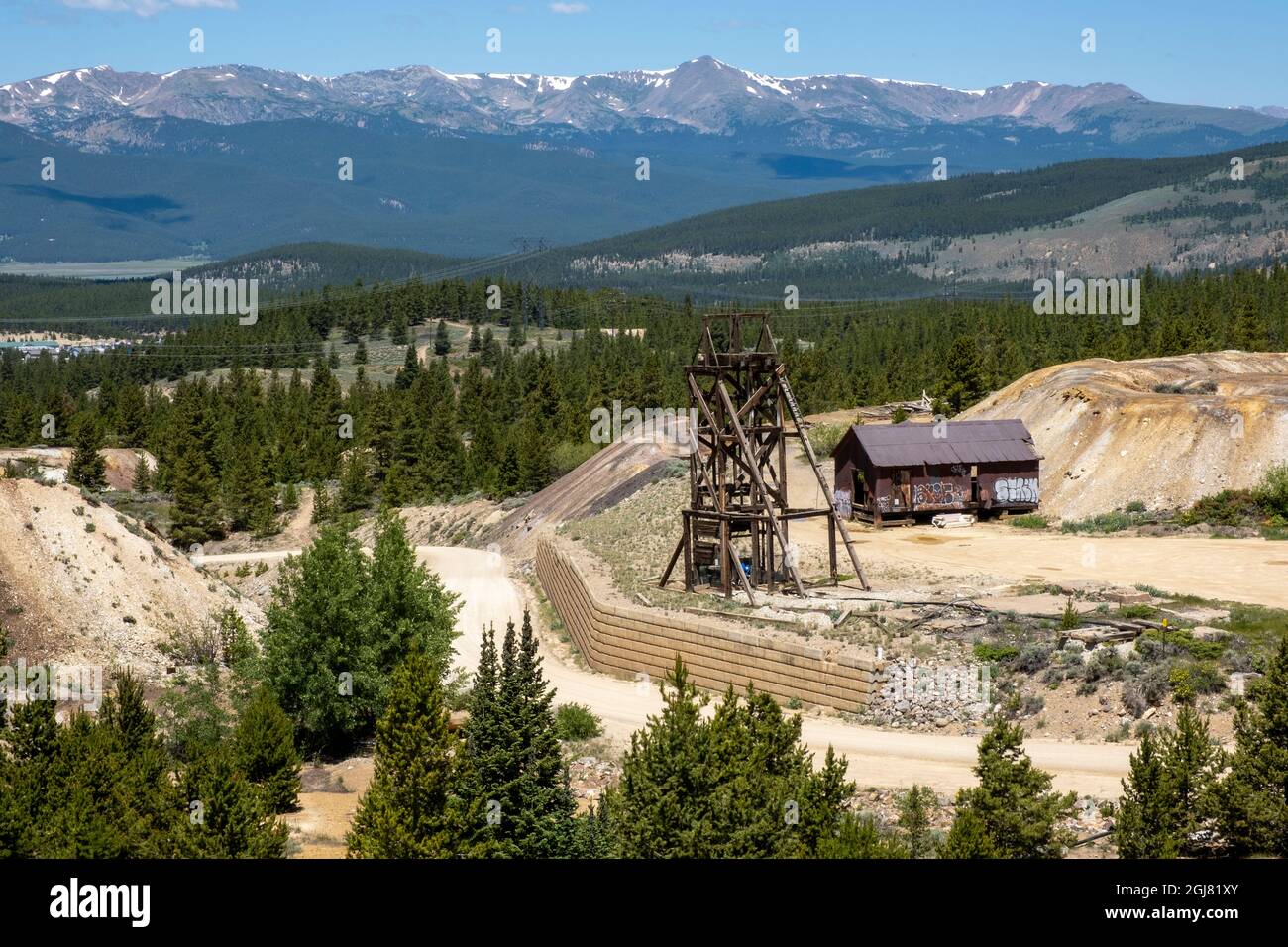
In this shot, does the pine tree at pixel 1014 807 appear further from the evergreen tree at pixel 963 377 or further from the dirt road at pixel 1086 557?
the evergreen tree at pixel 963 377

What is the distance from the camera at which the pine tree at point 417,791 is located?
22500 millimetres

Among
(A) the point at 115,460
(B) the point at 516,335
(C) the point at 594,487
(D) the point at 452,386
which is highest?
(B) the point at 516,335

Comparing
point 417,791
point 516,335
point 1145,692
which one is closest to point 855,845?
point 417,791

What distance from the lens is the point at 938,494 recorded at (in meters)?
57.2

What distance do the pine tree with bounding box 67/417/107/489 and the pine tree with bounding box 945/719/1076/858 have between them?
78476 millimetres

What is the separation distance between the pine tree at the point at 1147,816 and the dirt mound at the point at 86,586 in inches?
1096

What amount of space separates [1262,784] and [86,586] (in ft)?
108

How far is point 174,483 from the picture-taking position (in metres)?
86.9

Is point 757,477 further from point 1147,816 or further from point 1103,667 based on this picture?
point 1147,816

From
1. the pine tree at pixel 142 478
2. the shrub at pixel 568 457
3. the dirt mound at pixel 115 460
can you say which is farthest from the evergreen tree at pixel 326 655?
the pine tree at pixel 142 478

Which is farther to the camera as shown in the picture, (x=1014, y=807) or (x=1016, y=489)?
(x=1016, y=489)
